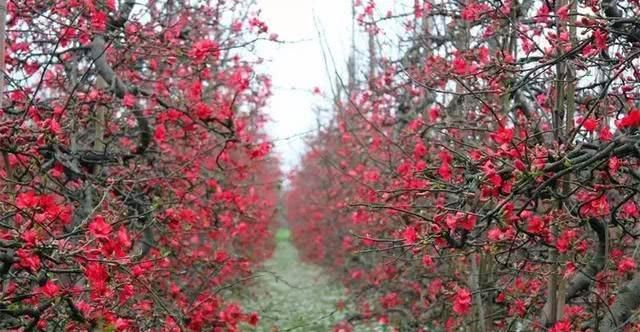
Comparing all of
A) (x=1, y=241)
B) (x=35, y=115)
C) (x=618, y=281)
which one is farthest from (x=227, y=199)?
(x=1, y=241)

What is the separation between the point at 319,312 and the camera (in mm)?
15250

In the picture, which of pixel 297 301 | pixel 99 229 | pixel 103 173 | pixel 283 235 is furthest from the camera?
pixel 283 235

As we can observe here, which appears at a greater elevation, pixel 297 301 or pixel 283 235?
pixel 283 235

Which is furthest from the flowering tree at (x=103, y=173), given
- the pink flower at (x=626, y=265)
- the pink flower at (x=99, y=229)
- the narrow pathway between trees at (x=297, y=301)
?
the narrow pathway between trees at (x=297, y=301)

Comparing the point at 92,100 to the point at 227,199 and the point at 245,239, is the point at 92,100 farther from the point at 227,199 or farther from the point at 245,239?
the point at 245,239

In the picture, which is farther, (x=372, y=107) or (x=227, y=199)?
(x=372, y=107)

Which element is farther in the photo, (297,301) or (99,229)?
(297,301)

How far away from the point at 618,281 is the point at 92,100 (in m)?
4.04

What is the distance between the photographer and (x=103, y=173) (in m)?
6.65

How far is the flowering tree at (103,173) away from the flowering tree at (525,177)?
1.25 m

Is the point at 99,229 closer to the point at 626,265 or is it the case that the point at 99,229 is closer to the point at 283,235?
the point at 626,265

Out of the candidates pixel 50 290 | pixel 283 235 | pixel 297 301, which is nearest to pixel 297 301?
pixel 297 301

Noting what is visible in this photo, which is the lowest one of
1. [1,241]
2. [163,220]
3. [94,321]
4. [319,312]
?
[94,321]

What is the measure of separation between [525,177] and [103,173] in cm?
429
